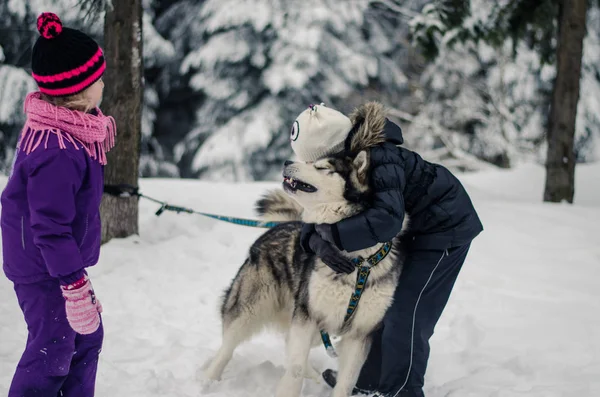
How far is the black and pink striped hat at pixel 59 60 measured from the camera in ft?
6.76

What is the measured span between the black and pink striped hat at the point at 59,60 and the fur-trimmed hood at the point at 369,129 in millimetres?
1202

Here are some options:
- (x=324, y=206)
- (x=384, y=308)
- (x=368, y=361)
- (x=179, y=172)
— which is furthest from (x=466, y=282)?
(x=179, y=172)

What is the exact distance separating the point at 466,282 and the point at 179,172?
1389 cm

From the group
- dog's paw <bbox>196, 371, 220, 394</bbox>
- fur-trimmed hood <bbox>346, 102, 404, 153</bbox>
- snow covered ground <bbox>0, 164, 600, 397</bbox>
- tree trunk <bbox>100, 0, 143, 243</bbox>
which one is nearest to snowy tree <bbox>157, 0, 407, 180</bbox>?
snow covered ground <bbox>0, 164, 600, 397</bbox>

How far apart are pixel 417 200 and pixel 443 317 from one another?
5.52 ft

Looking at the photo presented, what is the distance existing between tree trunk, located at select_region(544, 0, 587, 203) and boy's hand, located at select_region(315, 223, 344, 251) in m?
5.42

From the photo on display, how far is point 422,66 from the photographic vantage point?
15.8 m

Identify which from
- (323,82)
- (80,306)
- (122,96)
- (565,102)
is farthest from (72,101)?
(323,82)

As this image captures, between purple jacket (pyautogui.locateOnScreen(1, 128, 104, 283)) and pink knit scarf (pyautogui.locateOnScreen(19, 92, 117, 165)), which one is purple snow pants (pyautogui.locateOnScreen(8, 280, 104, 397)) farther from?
pink knit scarf (pyautogui.locateOnScreen(19, 92, 117, 165))

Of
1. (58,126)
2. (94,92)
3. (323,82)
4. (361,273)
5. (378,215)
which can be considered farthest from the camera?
(323,82)

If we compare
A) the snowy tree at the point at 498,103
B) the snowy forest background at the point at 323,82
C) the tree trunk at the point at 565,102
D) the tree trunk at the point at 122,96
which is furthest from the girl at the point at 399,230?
the snowy tree at the point at 498,103

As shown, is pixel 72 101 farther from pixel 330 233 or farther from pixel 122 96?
pixel 122 96

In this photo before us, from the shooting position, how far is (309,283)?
2.75 metres

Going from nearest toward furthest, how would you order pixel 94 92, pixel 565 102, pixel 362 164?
1. pixel 94 92
2. pixel 362 164
3. pixel 565 102
